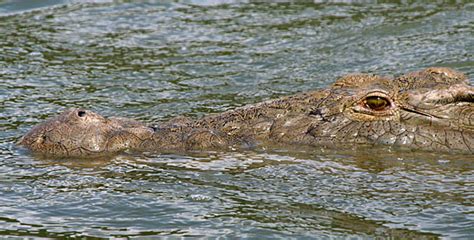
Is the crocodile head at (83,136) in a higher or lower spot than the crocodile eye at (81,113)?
lower

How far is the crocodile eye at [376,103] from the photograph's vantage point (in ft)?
27.4

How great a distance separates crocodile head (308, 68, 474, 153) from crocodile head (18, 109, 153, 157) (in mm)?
1472

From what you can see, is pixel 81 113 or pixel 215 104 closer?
pixel 81 113

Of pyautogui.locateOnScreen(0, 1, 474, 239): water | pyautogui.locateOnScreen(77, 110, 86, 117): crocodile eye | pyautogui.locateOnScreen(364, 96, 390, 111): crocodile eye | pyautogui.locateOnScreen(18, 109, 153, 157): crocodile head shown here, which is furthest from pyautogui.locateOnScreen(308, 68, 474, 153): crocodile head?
pyautogui.locateOnScreen(77, 110, 86, 117): crocodile eye

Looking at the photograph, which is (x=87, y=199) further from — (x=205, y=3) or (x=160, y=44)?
(x=205, y=3)

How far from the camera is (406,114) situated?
8.29 meters

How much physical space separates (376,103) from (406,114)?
0.25 meters

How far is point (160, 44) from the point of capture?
46.2ft

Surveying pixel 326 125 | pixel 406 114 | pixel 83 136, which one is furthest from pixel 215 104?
pixel 406 114

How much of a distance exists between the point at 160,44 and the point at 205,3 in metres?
2.38

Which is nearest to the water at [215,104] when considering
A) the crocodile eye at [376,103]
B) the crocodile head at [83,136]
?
the crocodile head at [83,136]

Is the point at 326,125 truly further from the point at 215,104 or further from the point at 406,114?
the point at 215,104

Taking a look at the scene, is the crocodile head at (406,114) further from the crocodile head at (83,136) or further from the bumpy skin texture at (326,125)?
the crocodile head at (83,136)

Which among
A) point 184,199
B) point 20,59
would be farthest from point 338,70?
point 184,199
